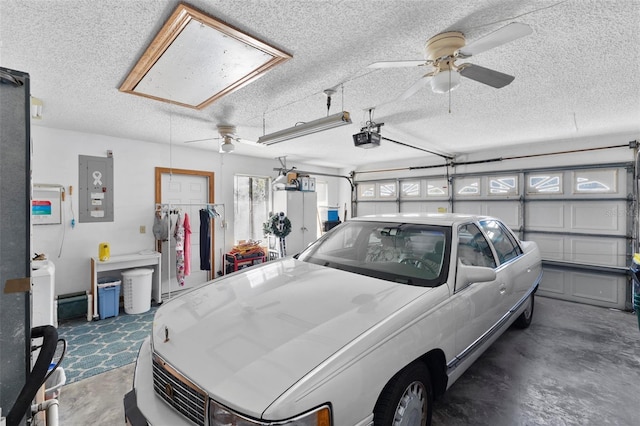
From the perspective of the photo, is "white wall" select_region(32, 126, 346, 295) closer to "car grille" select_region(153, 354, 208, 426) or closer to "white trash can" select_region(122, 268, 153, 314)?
"white trash can" select_region(122, 268, 153, 314)

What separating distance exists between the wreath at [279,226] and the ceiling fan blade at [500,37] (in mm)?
4883

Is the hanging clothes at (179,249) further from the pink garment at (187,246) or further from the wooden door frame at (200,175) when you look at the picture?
the wooden door frame at (200,175)

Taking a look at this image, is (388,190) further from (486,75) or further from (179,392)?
(179,392)

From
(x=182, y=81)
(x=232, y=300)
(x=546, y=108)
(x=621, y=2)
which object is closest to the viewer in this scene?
(x=621, y=2)

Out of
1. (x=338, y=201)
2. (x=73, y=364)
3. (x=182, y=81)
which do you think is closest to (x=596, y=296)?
(x=338, y=201)

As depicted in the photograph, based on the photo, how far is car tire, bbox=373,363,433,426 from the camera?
1.29 meters

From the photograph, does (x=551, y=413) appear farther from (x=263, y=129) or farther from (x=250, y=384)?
(x=263, y=129)

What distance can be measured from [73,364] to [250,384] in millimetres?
2946

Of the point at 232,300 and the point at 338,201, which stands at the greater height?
the point at 338,201

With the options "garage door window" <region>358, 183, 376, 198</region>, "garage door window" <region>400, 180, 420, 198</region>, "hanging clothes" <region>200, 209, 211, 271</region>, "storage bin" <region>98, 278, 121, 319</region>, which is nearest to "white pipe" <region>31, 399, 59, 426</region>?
"storage bin" <region>98, 278, 121, 319</region>

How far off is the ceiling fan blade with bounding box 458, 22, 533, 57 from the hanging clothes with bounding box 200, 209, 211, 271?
4773 mm

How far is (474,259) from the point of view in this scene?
7.56ft

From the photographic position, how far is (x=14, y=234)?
95 centimetres

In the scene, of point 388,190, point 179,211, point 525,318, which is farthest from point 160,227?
point 525,318
